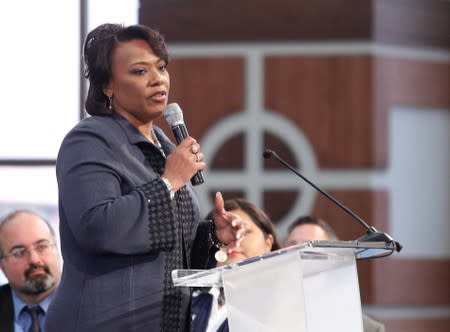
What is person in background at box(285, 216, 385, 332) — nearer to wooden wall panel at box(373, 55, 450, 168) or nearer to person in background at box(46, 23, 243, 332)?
wooden wall panel at box(373, 55, 450, 168)

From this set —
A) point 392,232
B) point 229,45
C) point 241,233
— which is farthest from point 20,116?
point 241,233

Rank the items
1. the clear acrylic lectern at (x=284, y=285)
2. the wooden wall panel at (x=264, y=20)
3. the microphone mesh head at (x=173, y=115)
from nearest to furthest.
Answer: the clear acrylic lectern at (x=284, y=285), the microphone mesh head at (x=173, y=115), the wooden wall panel at (x=264, y=20)

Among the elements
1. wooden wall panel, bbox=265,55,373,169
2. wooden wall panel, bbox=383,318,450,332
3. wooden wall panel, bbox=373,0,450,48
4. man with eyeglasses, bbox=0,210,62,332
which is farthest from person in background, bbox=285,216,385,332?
wooden wall panel, bbox=373,0,450,48

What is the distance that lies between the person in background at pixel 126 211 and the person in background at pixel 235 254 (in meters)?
0.69

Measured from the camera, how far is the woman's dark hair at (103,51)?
90.6 inches

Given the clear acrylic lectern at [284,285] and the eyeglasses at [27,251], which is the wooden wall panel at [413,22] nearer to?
the eyeglasses at [27,251]

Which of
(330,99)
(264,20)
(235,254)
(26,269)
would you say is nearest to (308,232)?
(235,254)

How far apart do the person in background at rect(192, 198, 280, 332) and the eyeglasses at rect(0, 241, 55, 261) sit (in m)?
0.71

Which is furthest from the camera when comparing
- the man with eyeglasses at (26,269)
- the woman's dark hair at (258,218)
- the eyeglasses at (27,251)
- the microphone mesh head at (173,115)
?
the eyeglasses at (27,251)

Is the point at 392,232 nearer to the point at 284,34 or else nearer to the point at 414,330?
the point at 414,330

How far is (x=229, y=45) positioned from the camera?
5.09m

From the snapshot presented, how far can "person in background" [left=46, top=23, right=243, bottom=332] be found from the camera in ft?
6.89

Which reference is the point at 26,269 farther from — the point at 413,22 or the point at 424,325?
the point at 413,22

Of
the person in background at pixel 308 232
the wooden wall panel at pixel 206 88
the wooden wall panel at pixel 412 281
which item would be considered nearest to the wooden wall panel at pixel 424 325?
the wooden wall panel at pixel 412 281
